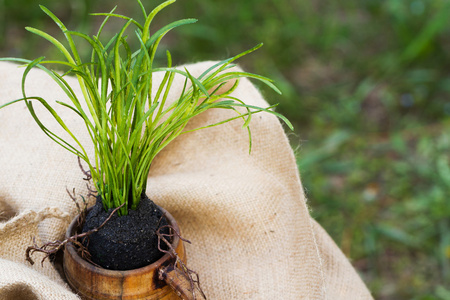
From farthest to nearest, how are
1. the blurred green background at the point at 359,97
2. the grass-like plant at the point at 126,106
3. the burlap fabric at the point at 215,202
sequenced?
the blurred green background at the point at 359,97
the burlap fabric at the point at 215,202
the grass-like plant at the point at 126,106

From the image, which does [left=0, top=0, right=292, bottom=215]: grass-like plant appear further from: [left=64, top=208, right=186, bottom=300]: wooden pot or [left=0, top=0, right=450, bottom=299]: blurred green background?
[left=0, top=0, right=450, bottom=299]: blurred green background

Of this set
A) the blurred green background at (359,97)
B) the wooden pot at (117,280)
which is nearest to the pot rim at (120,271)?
the wooden pot at (117,280)

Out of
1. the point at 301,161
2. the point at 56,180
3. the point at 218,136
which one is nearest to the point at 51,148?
the point at 56,180

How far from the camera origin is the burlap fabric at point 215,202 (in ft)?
2.68

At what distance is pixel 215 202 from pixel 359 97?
4.78ft

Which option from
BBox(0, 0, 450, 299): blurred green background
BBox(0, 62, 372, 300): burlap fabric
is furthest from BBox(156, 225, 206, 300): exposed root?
BBox(0, 0, 450, 299): blurred green background

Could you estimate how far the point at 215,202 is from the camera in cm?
87

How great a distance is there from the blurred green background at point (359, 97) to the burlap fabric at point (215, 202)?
0.76 metres

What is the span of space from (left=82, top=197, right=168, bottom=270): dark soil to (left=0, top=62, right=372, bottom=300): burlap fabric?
0.08 metres

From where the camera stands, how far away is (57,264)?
2.64ft

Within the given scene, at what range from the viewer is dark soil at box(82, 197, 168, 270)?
2.20 feet

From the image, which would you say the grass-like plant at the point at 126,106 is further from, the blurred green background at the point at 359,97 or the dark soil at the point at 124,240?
the blurred green background at the point at 359,97

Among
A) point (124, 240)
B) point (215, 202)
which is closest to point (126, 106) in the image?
point (124, 240)

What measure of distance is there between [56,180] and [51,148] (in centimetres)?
7
